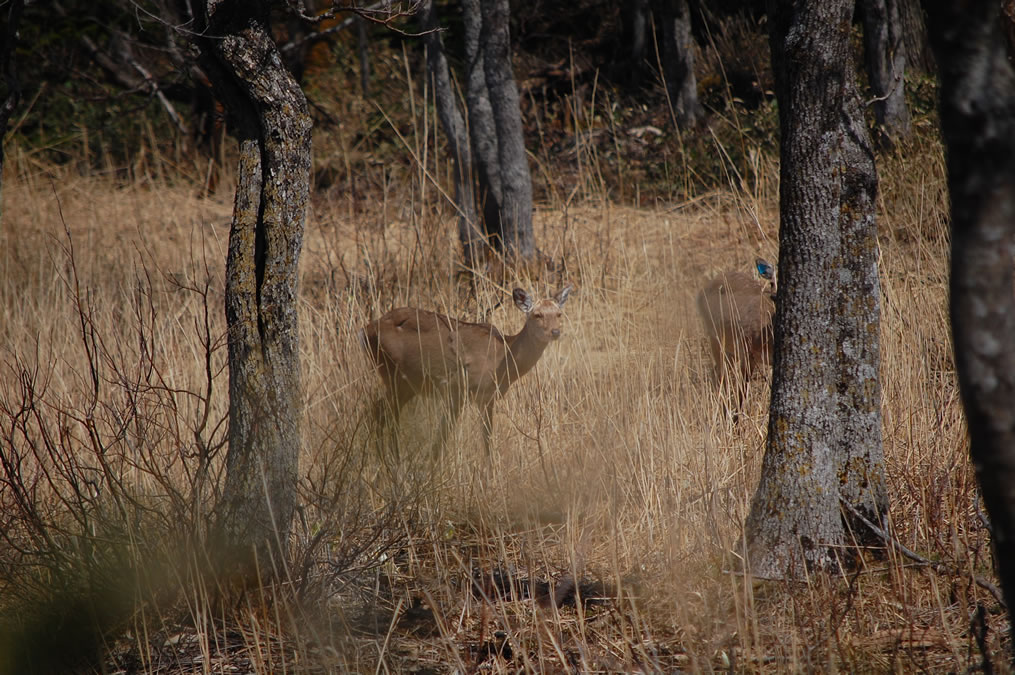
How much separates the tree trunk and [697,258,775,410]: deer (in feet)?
6.21

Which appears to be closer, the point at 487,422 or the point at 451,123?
the point at 487,422

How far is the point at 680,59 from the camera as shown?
1170 centimetres

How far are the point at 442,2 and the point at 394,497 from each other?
48.7 feet

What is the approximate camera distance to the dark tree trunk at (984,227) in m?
1.35

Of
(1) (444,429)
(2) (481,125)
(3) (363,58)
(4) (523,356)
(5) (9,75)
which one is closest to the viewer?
(5) (9,75)

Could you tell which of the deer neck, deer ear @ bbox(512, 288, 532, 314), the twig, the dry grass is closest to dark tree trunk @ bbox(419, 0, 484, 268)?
the dry grass

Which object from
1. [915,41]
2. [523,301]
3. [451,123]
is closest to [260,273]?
[523,301]

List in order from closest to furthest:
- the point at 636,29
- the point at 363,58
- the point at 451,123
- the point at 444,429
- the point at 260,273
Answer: the point at 260,273 → the point at 444,429 → the point at 451,123 → the point at 636,29 → the point at 363,58

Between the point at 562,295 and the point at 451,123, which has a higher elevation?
the point at 451,123

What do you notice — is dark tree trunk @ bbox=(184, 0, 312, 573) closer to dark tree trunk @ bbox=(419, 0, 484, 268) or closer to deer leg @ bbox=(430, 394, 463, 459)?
deer leg @ bbox=(430, 394, 463, 459)

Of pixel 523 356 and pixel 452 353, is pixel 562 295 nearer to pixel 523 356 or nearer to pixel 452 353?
pixel 523 356

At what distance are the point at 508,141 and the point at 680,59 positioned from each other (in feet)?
17.8

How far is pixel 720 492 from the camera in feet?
12.1

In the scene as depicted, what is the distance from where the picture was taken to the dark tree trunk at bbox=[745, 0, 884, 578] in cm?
282
